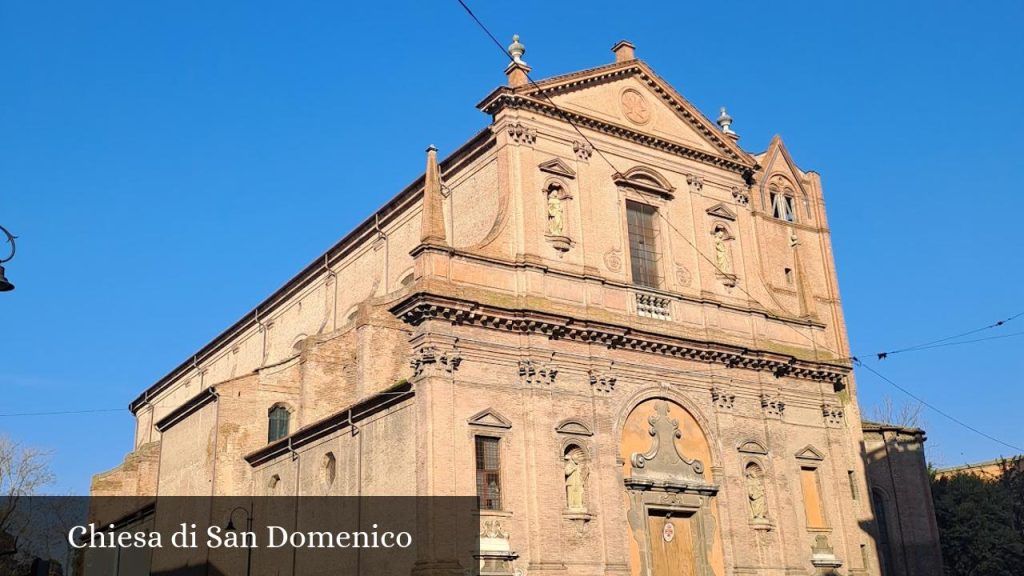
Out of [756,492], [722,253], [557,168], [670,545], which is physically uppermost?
[557,168]

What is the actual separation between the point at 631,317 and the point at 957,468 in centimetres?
3565

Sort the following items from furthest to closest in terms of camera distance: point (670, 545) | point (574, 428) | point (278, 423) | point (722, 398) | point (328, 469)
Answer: point (278, 423)
point (722, 398)
point (328, 469)
point (670, 545)
point (574, 428)

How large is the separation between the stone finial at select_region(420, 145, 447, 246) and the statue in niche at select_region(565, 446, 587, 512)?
5287mm

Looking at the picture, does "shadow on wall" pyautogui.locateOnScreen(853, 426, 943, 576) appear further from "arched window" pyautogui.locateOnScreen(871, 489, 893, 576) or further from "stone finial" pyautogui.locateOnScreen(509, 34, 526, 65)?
"stone finial" pyautogui.locateOnScreen(509, 34, 526, 65)

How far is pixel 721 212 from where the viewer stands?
25797 millimetres

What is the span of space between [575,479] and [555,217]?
20.0ft

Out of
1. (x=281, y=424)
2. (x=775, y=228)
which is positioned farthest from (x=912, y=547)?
(x=281, y=424)

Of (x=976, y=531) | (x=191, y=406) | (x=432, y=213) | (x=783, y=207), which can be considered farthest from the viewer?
(x=976, y=531)

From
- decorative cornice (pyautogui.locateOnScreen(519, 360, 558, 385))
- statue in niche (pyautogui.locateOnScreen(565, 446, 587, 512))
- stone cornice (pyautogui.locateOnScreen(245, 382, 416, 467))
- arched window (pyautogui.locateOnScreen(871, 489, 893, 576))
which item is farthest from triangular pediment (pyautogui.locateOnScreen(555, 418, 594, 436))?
arched window (pyautogui.locateOnScreen(871, 489, 893, 576))

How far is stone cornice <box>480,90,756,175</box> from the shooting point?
2234 centimetres

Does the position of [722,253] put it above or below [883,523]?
above

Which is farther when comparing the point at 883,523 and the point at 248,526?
the point at 883,523

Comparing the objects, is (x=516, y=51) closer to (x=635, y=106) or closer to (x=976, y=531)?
(x=635, y=106)

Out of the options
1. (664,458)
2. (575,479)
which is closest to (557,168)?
(664,458)
